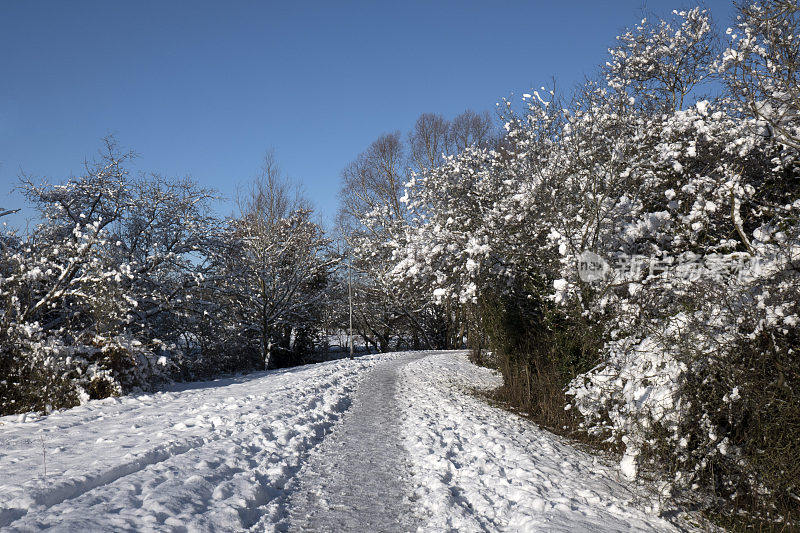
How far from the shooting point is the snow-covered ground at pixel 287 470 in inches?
158

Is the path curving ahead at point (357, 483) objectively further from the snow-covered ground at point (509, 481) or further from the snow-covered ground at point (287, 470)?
the snow-covered ground at point (509, 481)

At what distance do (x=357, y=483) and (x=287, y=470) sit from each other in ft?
2.83

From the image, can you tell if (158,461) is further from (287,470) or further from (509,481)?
(509,481)

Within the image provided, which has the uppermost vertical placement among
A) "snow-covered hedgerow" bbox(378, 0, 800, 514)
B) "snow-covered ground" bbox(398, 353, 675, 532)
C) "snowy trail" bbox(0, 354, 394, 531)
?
"snow-covered hedgerow" bbox(378, 0, 800, 514)

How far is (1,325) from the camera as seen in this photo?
922cm

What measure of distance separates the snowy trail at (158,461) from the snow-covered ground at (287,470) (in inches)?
0.7

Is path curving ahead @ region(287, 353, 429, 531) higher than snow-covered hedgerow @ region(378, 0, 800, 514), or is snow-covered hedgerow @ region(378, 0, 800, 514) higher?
snow-covered hedgerow @ region(378, 0, 800, 514)

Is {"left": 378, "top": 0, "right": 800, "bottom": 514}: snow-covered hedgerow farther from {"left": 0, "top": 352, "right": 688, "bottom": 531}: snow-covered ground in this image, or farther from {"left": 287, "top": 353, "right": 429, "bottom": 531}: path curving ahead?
{"left": 287, "top": 353, "right": 429, "bottom": 531}: path curving ahead

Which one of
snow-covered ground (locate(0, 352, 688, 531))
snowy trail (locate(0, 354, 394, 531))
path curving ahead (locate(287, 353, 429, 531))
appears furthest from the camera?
path curving ahead (locate(287, 353, 429, 531))

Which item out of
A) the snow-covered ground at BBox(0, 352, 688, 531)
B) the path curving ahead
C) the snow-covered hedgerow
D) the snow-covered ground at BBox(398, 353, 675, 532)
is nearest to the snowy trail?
the snow-covered ground at BBox(0, 352, 688, 531)

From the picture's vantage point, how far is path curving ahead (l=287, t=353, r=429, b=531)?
4.22 m

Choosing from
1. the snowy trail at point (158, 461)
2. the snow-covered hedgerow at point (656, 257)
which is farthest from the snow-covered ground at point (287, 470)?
the snow-covered hedgerow at point (656, 257)

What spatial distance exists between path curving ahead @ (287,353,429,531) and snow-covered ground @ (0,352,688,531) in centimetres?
2

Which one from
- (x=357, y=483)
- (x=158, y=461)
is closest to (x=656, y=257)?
(x=357, y=483)
